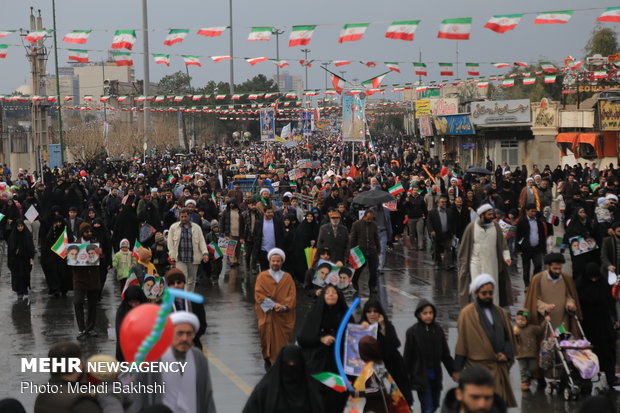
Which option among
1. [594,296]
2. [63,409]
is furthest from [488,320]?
[63,409]

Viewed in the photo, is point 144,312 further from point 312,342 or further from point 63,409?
point 312,342

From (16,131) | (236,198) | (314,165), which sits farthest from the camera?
(16,131)

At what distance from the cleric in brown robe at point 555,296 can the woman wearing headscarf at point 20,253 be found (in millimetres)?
8874

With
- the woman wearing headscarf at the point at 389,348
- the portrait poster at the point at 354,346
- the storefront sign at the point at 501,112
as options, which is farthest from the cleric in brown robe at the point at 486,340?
the storefront sign at the point at 501,112

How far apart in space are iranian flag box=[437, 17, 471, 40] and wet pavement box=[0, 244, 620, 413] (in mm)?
5152

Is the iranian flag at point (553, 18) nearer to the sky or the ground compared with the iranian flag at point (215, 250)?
nearer to the sky

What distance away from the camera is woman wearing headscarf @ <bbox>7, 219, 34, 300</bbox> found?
53.7 ft

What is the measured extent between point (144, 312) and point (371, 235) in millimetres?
11440

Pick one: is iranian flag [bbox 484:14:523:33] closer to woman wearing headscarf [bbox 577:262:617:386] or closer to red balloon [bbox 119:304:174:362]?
woman wearing headscarf [bbox 577:262:617:386]

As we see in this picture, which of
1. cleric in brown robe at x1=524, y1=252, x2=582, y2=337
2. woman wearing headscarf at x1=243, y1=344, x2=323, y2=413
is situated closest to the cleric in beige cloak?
cleric in brown robe at x1=524, y1=252, x2=582, y2=337

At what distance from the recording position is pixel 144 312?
5.11 metres

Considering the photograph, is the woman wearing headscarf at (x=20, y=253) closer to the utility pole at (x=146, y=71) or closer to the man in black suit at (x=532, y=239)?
the man in black suit at (x=532, y=239)

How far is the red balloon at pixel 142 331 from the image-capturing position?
5.03m

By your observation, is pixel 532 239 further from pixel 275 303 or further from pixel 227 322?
pixel 275 303
